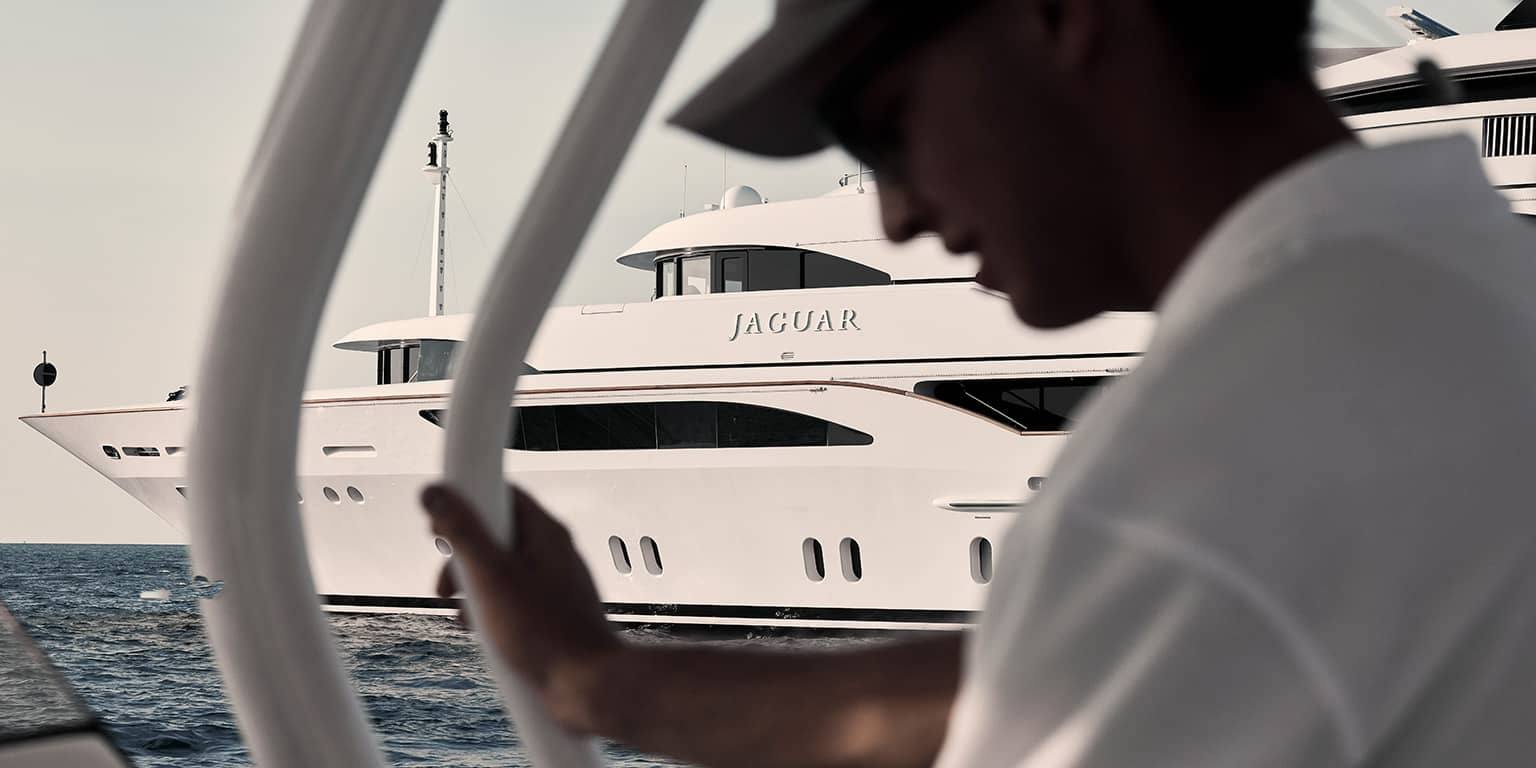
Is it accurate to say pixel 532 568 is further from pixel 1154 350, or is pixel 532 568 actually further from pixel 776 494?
pixel 776 494

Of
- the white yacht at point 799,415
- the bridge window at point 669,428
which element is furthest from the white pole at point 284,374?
the bridge window at point 669,428

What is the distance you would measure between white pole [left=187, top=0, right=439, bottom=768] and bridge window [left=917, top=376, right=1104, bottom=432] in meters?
8.85

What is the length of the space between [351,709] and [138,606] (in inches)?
1019

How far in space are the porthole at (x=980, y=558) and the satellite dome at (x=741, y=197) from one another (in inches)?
160

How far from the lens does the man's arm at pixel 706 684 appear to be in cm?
43

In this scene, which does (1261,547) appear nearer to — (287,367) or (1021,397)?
(287,367)

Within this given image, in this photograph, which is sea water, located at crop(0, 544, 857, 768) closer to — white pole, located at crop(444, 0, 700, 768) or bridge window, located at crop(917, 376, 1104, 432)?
bridge window, located at crop(917, 376, 1104, 432)

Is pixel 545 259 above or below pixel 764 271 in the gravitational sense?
below

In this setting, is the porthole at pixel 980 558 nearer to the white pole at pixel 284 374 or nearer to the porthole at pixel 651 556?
the porthole at pixel 651 556

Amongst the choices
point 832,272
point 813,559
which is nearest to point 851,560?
point 813,559

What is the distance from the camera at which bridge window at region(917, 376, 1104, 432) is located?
30.6 feet

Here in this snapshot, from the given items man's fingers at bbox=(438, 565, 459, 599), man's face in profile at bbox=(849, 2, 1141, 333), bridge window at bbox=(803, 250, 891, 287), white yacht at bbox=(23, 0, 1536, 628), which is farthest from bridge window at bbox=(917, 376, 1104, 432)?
man's face in profile at bbox=(849, 2, 1141, 333)

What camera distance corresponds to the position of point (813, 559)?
9.48 meters

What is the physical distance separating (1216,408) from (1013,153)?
13cm
